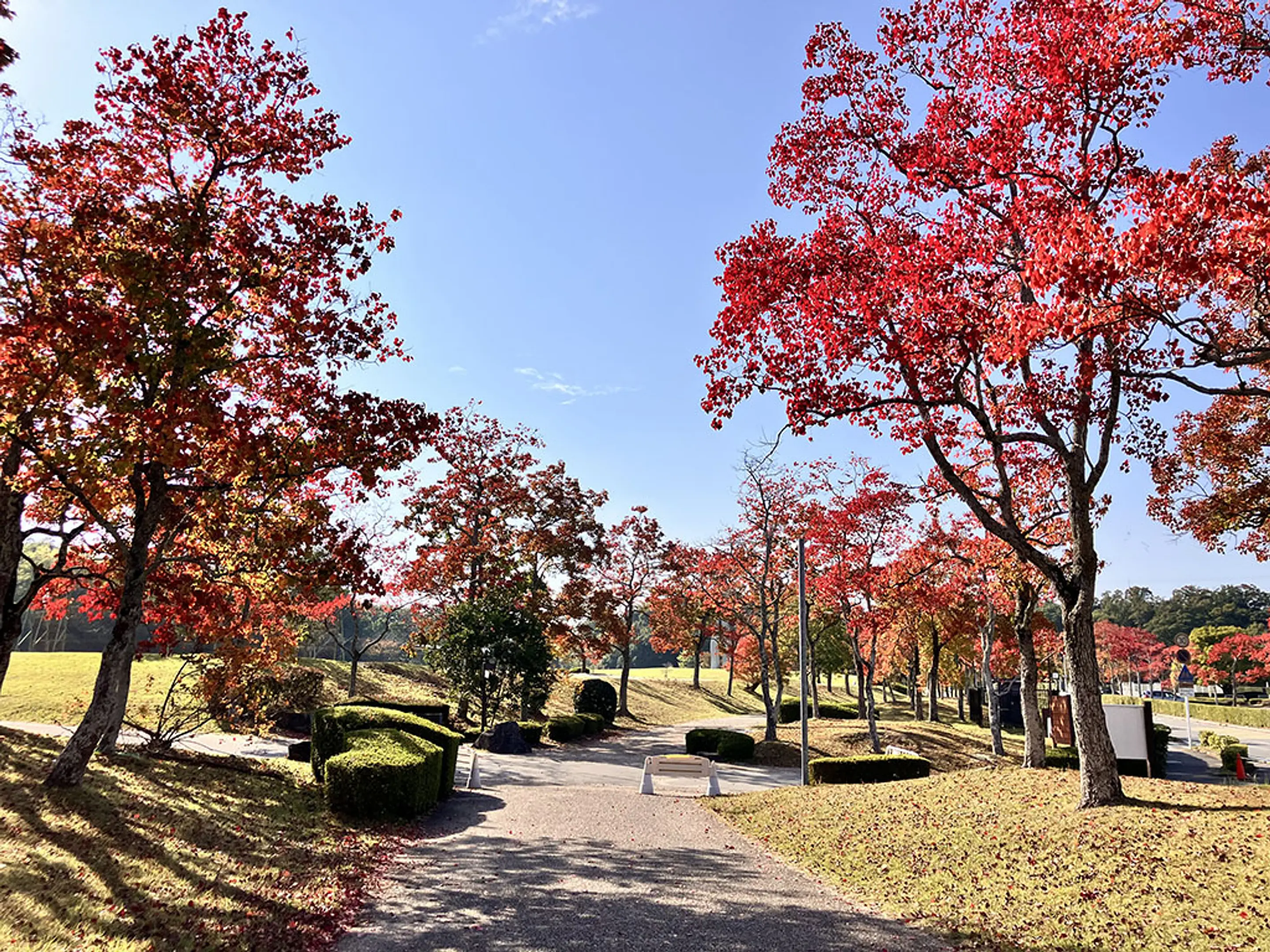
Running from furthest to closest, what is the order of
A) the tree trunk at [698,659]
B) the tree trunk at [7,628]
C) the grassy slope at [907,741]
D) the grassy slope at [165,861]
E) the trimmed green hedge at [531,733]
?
the tree trunk at [698,659]
the trimmed green hedge at [531,733]
the grassy slope at [907,741]
the tree trunk at [7,628]
the grassy slope at [165,861]

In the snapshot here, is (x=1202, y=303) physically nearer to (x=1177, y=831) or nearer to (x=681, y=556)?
(x=1177, y=831)

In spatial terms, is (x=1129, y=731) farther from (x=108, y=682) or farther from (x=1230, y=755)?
(x=108, y=682)

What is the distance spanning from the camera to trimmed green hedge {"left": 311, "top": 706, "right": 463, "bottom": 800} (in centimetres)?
1367

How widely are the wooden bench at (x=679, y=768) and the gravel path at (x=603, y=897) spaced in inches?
164

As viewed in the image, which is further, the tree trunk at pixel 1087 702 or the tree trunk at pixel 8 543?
the tree trunk at pixel 1087 702

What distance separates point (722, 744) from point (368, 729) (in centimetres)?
1309

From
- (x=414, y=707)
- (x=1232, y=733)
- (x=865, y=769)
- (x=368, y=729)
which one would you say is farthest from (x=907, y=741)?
(x=1232, y=733)

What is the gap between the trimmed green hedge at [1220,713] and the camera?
45844mm

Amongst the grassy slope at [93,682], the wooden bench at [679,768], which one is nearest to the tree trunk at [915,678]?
the wooden bench at [679,768]

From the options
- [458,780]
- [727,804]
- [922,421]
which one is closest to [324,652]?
[458,780]

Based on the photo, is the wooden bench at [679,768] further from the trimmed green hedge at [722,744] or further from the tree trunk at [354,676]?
the tree trunk at [354,676]

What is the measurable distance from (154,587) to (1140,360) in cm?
1592

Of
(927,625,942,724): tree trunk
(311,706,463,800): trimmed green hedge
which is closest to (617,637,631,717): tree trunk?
(927,625,942,724): tree trunk

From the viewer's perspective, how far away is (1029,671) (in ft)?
53.7
